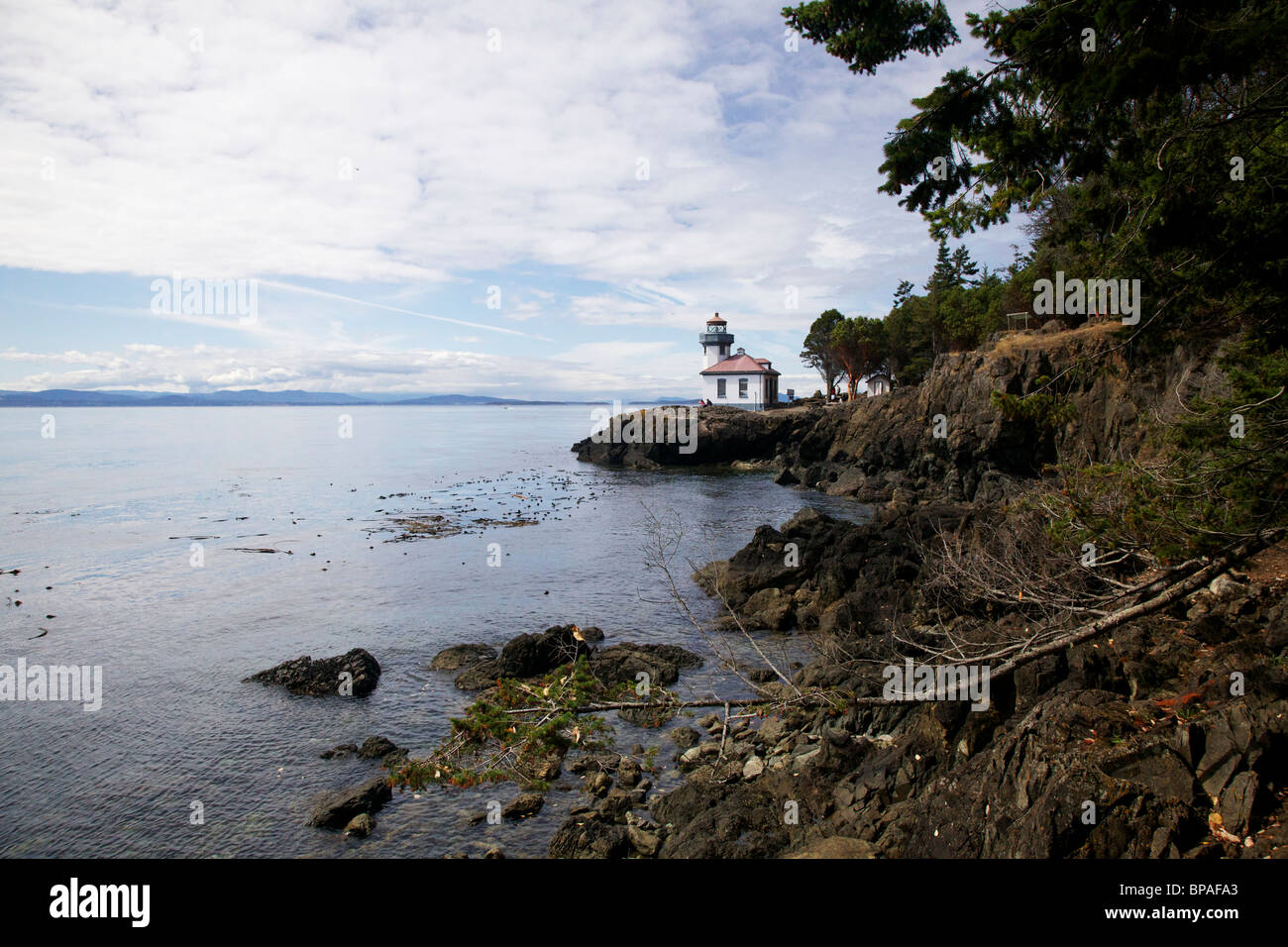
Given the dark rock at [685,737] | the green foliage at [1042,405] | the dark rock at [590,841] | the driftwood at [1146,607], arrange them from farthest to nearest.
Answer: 1. the dark rock at [685,737]
2. the green foliage at [1042,405]
3. the dark rock at [590,841]
4. the driftwood at [1146,607]

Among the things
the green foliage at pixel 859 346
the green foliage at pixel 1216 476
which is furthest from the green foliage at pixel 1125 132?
the green foliage at pixel 859 346

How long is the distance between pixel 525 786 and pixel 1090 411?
30.3 meters

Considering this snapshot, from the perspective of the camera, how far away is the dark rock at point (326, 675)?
17.6 meters

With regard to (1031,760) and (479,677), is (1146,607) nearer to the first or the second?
(1031,760)

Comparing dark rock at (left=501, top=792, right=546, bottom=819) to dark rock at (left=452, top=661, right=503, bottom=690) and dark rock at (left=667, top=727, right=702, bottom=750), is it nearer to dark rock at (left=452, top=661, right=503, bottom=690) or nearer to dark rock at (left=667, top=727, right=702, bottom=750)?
dark rock at (left=667, top=727, right=702, bottom=750)

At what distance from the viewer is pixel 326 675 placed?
17.9m

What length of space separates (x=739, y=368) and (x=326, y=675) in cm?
6939

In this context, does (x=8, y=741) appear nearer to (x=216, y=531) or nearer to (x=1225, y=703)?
(x=1225, y=703)

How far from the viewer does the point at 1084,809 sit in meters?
7.31

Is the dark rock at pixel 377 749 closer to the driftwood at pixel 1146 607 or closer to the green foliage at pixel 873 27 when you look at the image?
the driftwood at pixel 1146 607

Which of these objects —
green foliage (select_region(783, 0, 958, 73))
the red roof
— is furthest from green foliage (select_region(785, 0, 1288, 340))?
the red roof

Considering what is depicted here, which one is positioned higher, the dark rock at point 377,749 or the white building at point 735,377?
the white building at point 735,377

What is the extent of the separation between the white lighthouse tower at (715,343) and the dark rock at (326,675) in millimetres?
71471
